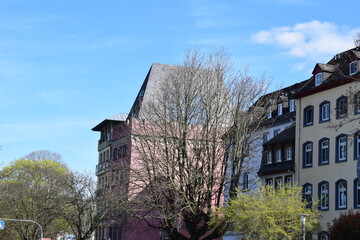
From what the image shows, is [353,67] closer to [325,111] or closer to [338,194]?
[325,111]

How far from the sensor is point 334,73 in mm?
48469

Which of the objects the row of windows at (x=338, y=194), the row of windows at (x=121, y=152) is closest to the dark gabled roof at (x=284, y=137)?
the row of windows at (x=338, y=194)

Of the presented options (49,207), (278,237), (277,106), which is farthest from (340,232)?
(49,207)

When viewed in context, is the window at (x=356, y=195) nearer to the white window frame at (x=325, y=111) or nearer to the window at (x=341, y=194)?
the window at (x=341, y=194)

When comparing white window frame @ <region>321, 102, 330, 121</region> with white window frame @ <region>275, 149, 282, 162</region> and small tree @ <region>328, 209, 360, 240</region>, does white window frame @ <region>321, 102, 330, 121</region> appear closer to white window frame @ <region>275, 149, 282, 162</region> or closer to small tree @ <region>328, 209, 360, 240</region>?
white window frame @ <region>275, 149, 282, 162</region>

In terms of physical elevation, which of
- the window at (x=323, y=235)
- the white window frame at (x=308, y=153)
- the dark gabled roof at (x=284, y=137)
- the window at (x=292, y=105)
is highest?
the window at (x=292, y=105)

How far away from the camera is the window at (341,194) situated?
45.2m

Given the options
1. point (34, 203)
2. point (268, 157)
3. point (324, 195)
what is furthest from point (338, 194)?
point (34, 203)

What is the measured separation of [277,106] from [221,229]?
16.9 metres

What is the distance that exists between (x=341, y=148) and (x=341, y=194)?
314 centimetres

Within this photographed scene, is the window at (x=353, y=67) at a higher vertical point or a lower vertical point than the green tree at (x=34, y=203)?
higher

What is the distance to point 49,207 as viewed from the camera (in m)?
66.8

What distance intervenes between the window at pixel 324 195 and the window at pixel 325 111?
454cm

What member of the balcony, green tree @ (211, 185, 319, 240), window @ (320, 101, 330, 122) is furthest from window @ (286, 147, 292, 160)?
the balcony
